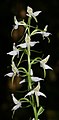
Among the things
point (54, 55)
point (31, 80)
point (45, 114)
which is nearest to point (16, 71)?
point (31, 80)

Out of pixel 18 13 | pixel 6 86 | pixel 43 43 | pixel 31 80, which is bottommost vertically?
pixel 31 80

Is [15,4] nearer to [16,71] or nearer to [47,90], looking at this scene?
[47,90]

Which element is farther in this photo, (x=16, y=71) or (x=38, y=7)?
(x=38, y=7)

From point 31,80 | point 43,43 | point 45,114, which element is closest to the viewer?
point 31,80

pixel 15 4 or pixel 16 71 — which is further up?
pixel 15 4

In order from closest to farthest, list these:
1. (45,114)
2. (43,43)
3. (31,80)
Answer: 1. (31,80)
2. (45,114)
3. (43,43)

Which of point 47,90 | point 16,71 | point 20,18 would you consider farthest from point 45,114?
point 16,71
